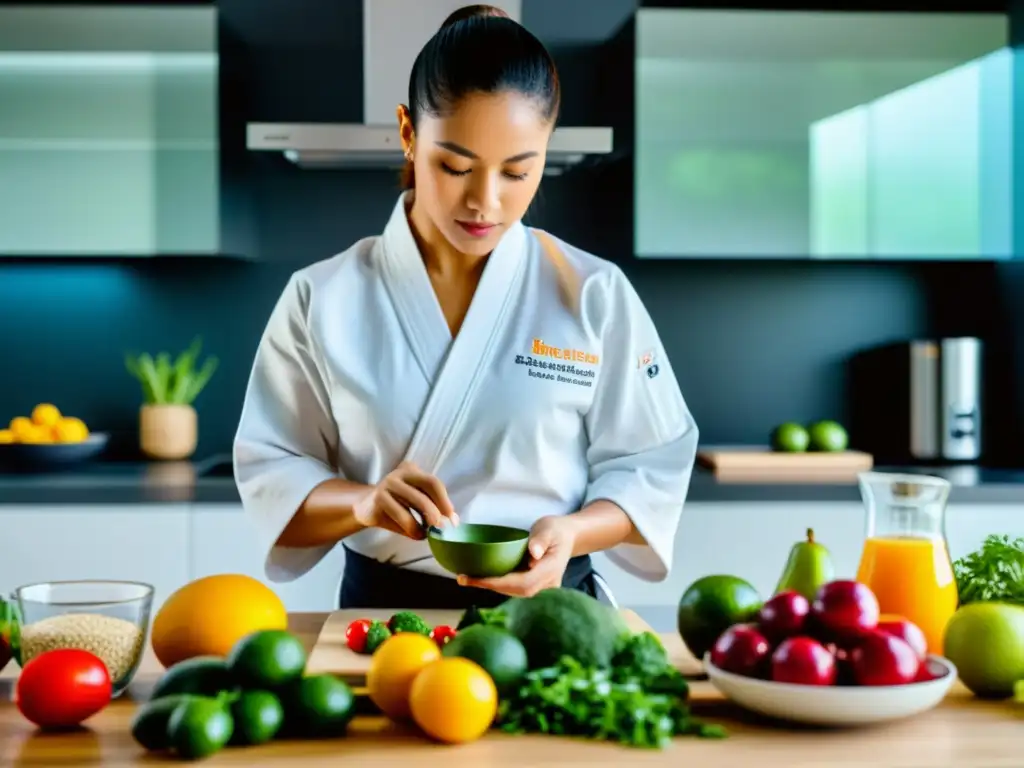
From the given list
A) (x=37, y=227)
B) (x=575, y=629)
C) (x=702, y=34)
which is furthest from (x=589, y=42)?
(x=575, y=629)

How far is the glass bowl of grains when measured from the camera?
129 cm

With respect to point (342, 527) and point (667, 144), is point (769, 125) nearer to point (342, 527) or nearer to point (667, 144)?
point (667, 144)

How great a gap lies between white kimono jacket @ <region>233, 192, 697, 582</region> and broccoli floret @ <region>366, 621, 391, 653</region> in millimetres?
398

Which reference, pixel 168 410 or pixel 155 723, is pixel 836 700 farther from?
pixel 168 410

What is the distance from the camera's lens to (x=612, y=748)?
114 cm

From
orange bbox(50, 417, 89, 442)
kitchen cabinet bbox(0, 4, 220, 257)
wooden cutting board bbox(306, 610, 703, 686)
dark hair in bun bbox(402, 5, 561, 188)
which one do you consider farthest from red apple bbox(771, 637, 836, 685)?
orange bbox(50, 417, 89, 442)

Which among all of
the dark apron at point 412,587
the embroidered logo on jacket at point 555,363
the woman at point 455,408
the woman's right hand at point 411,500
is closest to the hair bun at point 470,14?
the woman at point 455,408

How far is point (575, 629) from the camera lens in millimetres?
1213

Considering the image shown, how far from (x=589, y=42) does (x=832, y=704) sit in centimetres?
266

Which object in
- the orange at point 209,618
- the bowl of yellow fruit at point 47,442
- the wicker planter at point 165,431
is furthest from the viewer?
the wicker planter at point 165,431

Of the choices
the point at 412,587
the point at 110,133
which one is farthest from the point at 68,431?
the point at 412,587

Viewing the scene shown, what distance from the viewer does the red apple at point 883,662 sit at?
1.15 meters

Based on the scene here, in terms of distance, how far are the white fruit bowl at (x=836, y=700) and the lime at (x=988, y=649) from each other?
117 millimetres

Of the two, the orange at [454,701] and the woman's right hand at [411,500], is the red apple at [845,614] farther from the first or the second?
the woman's right hand at [411,500]
